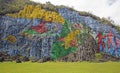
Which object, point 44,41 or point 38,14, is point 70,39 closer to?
point 44,41

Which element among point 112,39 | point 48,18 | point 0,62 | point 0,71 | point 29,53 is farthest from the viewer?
point 112,39

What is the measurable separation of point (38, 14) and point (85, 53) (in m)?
6.06

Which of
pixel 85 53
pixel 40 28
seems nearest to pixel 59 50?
pixel 85 53

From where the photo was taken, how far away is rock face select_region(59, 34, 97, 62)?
26953 mm

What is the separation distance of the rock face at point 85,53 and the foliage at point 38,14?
10.8ft

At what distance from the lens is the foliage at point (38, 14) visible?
2822 centimetres

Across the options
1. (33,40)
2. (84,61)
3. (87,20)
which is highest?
(87,20)

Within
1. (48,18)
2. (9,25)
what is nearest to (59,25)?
(48,18)

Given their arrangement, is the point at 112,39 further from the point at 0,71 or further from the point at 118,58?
the point at 0,71

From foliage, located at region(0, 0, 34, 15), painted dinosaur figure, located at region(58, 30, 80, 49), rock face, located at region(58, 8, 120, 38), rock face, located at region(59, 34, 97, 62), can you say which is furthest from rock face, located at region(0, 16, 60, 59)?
rock face, located at region(58, 8, 120, 38)

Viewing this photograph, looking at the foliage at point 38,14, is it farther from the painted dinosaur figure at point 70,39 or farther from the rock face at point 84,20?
the painted dinosaur figure at point 70,39

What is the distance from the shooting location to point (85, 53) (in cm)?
2789

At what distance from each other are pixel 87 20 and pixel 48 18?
181 inches

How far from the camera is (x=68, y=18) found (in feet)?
96.4
